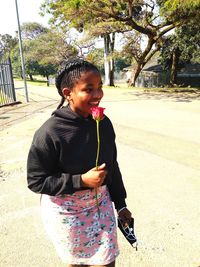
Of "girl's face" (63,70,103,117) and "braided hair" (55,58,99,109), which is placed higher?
"braided hair" (55,58,99,109)

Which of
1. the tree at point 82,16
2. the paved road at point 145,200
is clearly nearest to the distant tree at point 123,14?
the tree at point 82,16

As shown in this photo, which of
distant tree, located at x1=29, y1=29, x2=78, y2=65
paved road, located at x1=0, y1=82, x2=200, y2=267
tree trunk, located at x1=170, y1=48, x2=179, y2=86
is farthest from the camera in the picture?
distant tree, located at x1=29, y1=29, x2=78, y2=65

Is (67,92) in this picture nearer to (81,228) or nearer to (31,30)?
(81,228)

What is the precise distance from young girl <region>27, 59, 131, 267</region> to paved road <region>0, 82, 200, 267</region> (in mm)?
1176

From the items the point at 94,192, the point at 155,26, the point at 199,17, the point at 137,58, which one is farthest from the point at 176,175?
the point at 137,58

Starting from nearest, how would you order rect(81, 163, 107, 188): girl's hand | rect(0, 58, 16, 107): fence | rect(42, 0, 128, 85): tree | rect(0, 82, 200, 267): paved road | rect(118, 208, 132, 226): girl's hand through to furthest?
1. rect(81, 163, 107, 188): girl's hand
2. rect(118, 208, 132, 226): girl's hand
3. rect(0, 82, 200, 267): paved road
4. rect(0, 58, 16, 107): fence
5. rect(42, 0, 128, 85): tree

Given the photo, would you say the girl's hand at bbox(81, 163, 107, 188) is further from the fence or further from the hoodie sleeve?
the fence

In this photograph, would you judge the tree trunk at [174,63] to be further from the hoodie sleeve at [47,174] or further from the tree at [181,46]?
the hoodie sleeve at [47,174]

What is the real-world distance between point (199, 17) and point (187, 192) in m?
17.2

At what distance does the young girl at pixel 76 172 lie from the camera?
1.71 metres

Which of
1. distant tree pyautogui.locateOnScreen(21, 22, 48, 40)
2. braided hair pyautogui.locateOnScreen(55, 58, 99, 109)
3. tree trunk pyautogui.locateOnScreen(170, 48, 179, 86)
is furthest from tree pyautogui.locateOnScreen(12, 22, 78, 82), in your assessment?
braided hair pyautogui.locateOnScreen(55, 58, 99, 109)

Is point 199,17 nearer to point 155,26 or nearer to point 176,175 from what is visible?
point 155,26

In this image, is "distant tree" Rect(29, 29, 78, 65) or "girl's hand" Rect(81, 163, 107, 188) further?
"distant tree" Rect(29, 29, 78, 65)

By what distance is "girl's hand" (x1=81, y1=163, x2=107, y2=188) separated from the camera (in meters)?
1.63
